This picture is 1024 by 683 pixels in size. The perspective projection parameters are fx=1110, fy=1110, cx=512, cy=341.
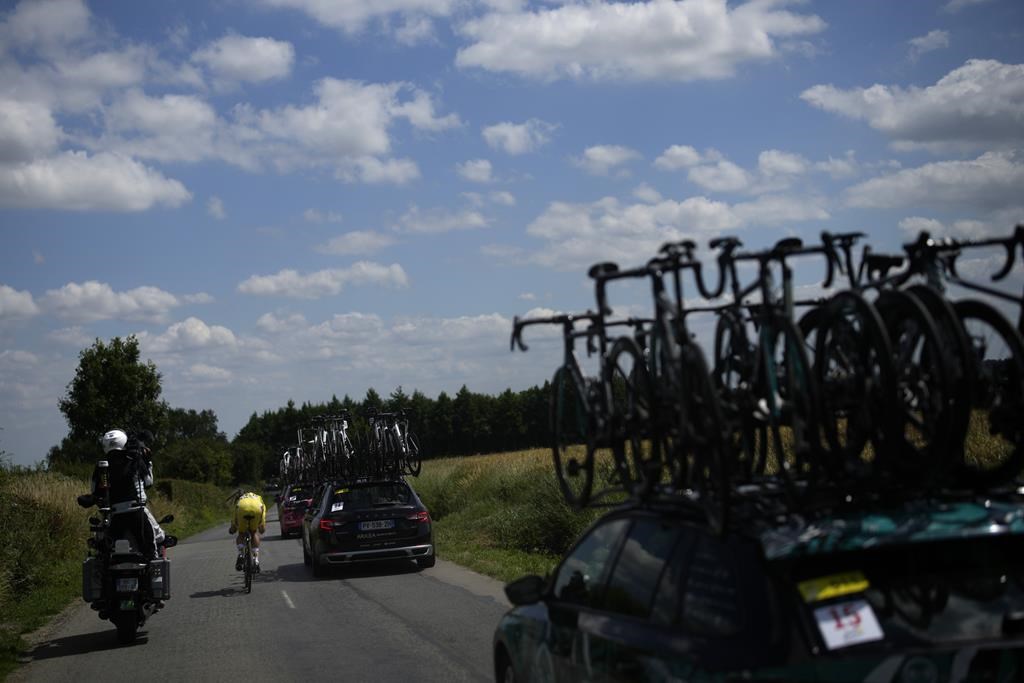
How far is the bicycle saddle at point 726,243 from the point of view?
5711 mm

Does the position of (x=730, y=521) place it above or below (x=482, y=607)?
above

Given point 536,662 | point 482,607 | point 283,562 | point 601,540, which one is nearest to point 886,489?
point 601,540

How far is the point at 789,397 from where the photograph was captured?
196 inches

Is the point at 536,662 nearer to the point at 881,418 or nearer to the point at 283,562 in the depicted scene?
the point at 881,418

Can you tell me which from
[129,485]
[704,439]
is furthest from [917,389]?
[129,485]

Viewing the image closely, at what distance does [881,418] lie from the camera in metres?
4.53

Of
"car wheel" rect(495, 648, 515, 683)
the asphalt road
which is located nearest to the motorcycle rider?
the asphalt road

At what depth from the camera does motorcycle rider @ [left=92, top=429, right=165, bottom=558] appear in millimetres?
12305

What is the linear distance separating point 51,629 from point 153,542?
264cm

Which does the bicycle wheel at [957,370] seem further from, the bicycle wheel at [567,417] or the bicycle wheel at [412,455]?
the bicycle wheel at [412,455]

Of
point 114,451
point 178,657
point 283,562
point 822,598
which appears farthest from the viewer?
point 283,562

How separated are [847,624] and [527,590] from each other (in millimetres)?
2450

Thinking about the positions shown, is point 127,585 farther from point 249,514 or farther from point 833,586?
point 833,586

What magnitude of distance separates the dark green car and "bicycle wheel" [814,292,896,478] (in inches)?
14.6
